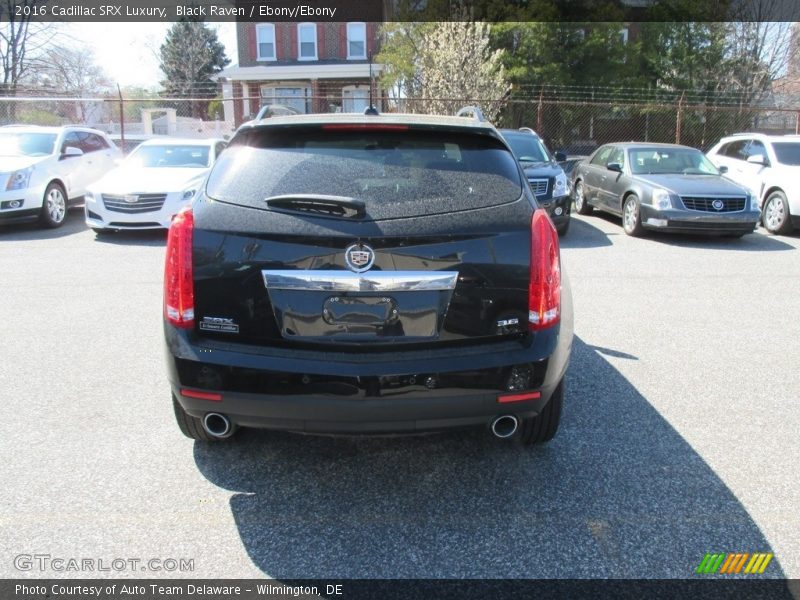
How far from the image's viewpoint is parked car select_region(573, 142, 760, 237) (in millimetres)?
10188

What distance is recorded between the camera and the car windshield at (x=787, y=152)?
39.0 feet

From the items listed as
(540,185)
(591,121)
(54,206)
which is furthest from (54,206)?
(591,121)

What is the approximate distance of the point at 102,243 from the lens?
33.2 feet

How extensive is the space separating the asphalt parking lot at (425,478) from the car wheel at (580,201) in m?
8.39

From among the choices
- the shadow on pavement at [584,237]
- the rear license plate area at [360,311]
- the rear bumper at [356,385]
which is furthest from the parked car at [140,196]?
the rear license plate area at [360,311]

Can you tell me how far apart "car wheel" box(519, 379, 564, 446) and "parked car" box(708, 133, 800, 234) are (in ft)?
32.2

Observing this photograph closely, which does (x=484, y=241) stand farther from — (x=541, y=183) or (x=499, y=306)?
(x=541, y=183)

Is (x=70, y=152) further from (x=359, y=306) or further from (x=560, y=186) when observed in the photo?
(x=359, y=306)

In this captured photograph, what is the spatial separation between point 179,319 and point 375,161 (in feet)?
3.65

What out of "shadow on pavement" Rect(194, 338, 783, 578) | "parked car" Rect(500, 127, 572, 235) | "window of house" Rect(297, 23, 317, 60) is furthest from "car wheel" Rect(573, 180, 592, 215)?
"window of house" Rect(297, 23, 317, 60)

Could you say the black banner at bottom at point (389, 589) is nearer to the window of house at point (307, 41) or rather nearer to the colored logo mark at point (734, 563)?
the colored logo mark at point (734, 563)

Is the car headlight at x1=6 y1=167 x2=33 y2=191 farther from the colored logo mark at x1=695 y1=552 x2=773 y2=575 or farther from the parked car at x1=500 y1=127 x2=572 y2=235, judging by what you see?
the colored logo mark at x1=695 y1=552 x2=773 y2=575

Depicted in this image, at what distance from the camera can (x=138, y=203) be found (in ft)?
33.1

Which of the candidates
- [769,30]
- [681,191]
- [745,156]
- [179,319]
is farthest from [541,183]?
[769,30]
